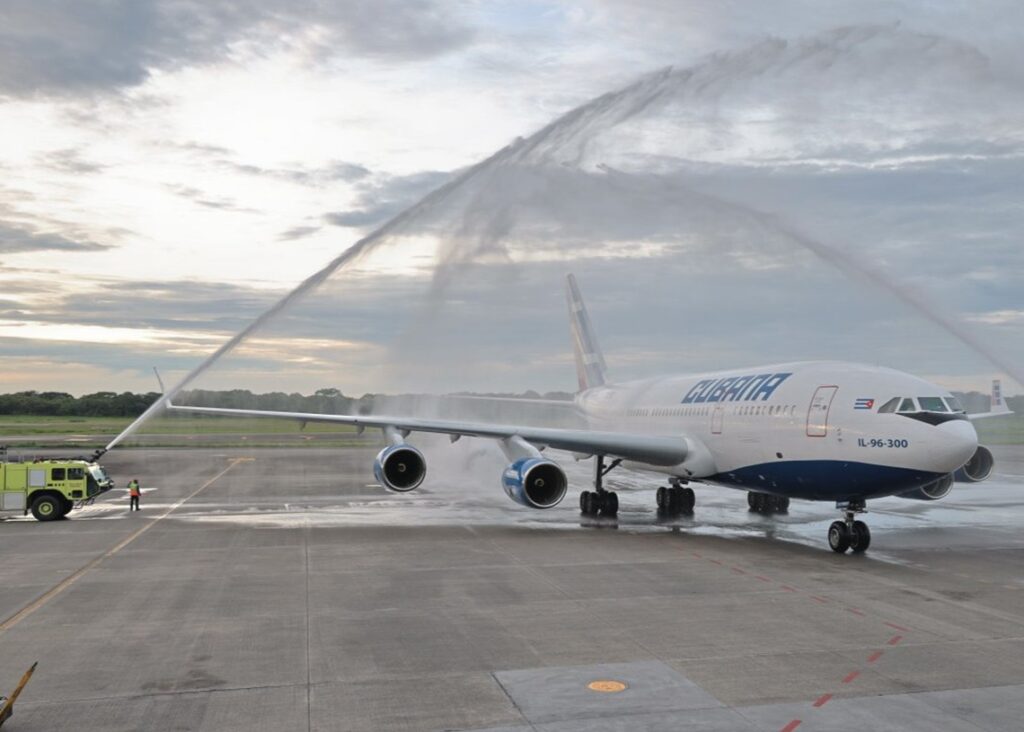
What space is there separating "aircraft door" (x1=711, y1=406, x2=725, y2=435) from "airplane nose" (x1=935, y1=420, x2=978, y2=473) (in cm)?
662

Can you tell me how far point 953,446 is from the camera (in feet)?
63.8

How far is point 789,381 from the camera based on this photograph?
23.7 m

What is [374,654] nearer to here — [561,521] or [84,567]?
[84,567]

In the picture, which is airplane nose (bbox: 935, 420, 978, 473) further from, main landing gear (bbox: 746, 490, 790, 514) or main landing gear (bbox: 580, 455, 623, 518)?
main landing gear (bbox: 580, 455, 623, 518)

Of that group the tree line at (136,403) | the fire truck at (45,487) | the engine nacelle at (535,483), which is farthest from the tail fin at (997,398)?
the fire truck at (45,487)

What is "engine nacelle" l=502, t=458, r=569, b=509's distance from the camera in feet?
81.5

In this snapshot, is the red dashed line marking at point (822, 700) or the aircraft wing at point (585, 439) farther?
the aircraft wing at point (585, 439)

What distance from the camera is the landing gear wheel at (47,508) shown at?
28516mm

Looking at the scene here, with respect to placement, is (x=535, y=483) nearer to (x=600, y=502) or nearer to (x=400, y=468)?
(x=400, y=468)

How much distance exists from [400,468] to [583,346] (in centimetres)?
1420

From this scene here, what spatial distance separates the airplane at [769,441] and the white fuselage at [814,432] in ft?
0.09

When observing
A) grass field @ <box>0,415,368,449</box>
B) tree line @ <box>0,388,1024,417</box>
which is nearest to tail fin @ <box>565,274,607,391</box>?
tree line @ <box>0,388,1024,417</box>

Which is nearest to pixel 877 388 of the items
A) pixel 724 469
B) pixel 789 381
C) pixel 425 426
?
pixel 789 381

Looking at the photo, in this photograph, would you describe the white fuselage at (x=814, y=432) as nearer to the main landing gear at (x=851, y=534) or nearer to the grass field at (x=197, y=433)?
the main landing gear at (x=851, y=534)
